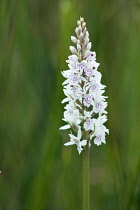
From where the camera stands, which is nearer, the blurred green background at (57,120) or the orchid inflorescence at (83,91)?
the orchid inflorescence at (83,91)

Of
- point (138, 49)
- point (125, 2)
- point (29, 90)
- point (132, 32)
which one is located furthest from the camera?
point (125, 2)

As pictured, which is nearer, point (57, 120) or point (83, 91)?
point (83, 91)

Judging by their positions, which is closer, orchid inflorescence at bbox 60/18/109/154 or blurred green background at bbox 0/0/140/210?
orchid inflorescence at bbox 60/18/109/154

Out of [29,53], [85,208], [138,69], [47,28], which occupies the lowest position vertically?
[85,208]

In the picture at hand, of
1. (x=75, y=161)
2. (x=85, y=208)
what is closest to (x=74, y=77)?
(x=85, y=208)

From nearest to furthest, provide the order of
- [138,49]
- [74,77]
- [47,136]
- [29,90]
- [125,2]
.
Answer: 1. [74,77]
2. [47,136]
3. [138,49]
4. [29,90]
5. [125,2]

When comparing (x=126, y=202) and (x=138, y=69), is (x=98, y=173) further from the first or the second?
(x=126, y=202)

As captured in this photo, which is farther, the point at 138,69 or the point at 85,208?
the point at 138,69

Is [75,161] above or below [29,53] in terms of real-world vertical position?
below
